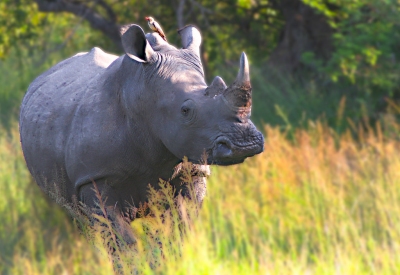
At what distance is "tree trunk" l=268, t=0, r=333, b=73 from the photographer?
404 inches

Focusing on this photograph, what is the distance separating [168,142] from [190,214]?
0.40 meters

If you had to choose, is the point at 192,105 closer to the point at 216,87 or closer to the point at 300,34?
the point at 216,87

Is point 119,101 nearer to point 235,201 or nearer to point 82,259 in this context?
point 82,259

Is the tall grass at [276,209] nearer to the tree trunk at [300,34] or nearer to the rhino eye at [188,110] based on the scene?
the rhino eye at [188,110]

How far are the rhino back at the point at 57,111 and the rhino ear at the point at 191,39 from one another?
571 millimetres

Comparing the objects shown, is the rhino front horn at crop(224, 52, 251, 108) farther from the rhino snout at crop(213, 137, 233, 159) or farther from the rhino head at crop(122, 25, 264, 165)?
the rhino snout at crop(213, 137, 233, 159)

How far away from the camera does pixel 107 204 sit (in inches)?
173

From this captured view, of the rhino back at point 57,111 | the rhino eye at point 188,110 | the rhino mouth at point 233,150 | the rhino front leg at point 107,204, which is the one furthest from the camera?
the rhino back at point 57,111

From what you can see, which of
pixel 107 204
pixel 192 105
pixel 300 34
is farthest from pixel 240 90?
pixel 300 34

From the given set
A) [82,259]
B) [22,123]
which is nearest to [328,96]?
[82,259]

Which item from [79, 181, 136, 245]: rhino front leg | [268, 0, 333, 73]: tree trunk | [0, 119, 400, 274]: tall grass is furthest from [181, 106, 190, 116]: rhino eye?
[268, 0, 333, 73]: tree trunk

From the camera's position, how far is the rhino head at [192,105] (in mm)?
3629

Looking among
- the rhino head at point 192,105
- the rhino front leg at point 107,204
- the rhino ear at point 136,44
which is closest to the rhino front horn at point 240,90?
the rhino head at point 192,105

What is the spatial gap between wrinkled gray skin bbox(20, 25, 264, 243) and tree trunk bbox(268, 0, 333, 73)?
18.9 feet
